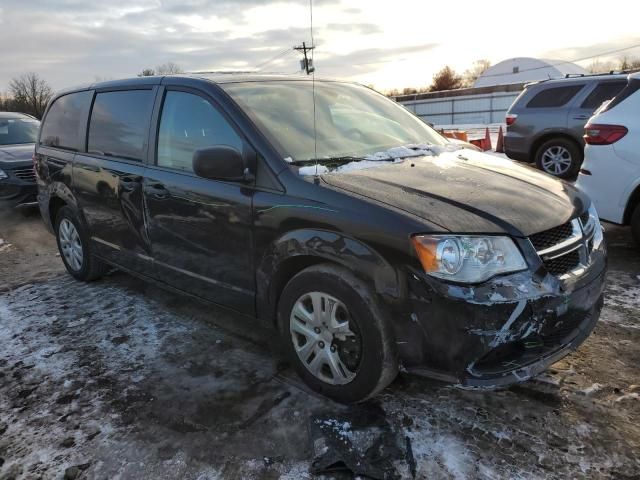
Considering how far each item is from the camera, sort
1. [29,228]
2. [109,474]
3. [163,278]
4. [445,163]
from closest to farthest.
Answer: [109,474] < [445,163] < [163,278] < [29,228]

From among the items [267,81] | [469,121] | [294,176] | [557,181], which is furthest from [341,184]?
[469,121]

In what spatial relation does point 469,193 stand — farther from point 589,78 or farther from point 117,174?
point 589,78

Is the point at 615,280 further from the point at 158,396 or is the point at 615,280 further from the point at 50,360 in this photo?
the point at 50,360

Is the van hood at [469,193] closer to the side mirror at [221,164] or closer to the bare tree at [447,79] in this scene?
the side mirror at [221,164]

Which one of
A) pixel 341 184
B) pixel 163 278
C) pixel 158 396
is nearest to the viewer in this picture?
pixel 341 184

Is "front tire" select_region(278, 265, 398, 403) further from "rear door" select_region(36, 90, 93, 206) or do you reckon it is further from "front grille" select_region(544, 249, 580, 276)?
"rear door" select_region(36, 90, 93, 206)

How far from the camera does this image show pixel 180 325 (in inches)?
156

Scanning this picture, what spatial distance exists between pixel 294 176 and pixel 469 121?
1286 inches

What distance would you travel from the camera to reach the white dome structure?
5588cm

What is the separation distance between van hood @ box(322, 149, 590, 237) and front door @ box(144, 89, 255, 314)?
0.68m

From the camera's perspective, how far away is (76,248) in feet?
16.3

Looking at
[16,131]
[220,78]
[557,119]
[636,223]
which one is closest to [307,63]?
[220,78]

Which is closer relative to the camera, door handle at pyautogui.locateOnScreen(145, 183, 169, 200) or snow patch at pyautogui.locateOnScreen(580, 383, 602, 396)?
snow patch at pyautogui.locateOnScreen(580, 383, 602, 396)

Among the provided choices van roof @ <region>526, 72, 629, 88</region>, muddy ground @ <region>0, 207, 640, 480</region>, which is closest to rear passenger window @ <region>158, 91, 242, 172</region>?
muddy ground @ <region>0, 207, 640, 480</region>
